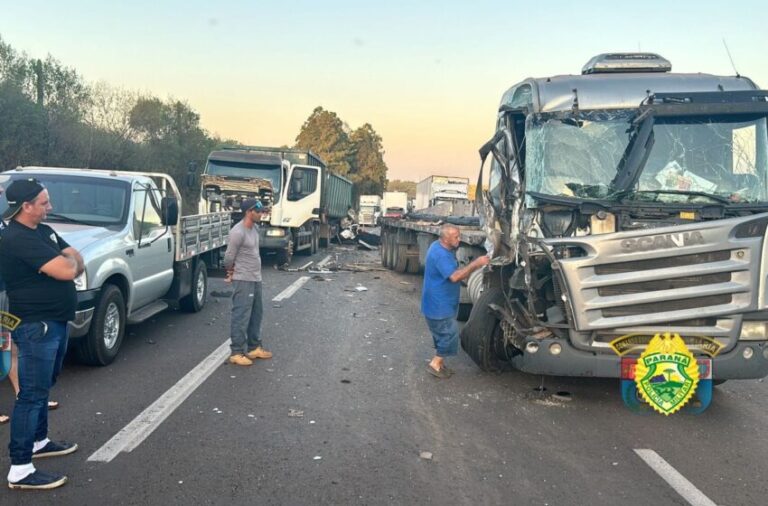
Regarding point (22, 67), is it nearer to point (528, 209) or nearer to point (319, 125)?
point (528, 209)

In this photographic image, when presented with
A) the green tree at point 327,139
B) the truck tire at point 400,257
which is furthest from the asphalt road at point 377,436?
the green tree at point 327,139

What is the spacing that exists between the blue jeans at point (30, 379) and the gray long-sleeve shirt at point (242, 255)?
2939mm

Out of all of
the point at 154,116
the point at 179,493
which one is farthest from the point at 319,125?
the point at 179,493

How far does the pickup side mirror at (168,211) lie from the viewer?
7688 mm

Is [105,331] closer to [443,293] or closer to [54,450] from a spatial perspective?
[54,450]

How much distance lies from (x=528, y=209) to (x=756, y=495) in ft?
9.65

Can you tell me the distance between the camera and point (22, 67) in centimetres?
2417

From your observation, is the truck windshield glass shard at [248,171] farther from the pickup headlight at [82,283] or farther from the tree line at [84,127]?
the pickup headlight at [82,283]

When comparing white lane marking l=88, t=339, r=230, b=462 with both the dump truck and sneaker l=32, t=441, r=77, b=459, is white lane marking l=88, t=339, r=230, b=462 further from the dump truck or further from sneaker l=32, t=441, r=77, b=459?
the dump truck

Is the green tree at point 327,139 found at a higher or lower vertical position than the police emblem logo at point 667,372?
higher

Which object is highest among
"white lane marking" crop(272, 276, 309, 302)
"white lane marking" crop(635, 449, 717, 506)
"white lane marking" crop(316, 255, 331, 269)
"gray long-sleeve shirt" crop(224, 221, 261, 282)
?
"gray long-sleeve shirt" crop(224, 221, 261, 282)

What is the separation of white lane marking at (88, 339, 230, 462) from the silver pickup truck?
1017 millimetres

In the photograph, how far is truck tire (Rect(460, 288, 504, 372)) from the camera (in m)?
6.02

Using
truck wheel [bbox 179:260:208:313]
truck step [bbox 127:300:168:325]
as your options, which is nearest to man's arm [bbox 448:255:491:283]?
truck step [bbox 127:300:168:325]
